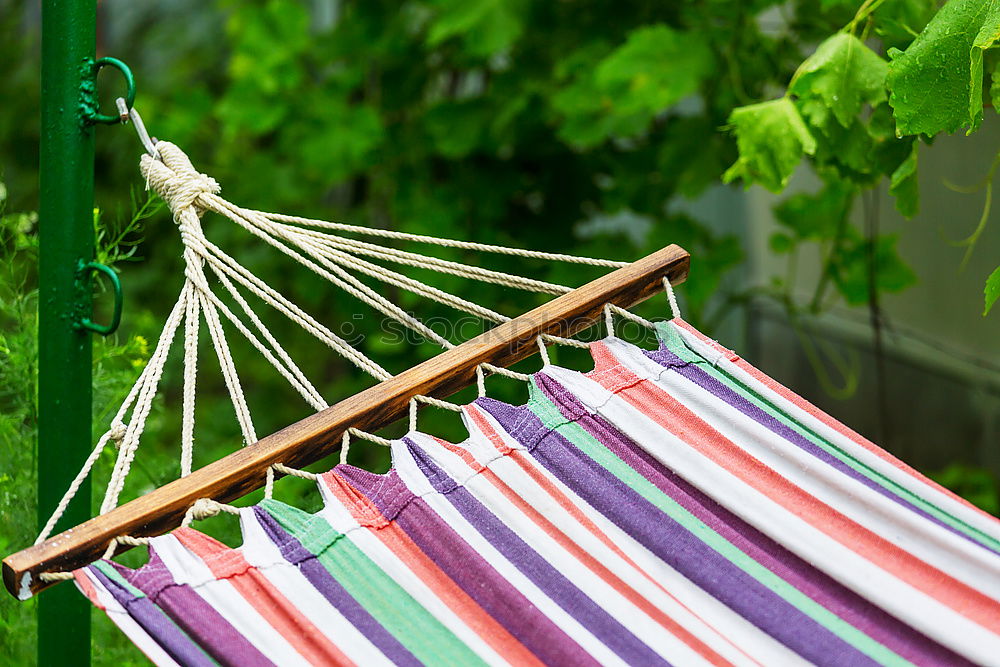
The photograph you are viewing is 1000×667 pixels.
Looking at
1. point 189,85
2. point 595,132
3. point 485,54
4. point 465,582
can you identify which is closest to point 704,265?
point 595,132

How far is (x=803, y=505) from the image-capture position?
95 cm

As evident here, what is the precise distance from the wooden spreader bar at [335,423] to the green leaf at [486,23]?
117 cm

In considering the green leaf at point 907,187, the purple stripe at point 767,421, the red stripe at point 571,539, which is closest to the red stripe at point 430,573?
the red stripe at point 571,539

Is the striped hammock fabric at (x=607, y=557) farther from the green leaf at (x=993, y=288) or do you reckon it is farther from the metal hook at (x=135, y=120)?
the metal hook at (x=135, y=120)

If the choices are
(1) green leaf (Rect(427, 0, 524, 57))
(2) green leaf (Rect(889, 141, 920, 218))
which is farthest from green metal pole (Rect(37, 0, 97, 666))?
(1) green leaf (Rect(427, 0, 524, 57))

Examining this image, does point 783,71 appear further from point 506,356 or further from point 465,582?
point 465,582

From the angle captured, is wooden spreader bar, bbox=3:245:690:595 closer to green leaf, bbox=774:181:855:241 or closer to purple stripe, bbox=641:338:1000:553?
purple stripe, bbox=641:338:1000:553

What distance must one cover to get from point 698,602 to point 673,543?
0.06m

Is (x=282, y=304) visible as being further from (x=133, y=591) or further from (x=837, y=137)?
(x=837, y=137)

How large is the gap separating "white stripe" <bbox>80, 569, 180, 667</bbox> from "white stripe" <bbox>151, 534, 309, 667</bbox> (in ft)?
0.17

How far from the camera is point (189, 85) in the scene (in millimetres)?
3701

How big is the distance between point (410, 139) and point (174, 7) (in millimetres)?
1747

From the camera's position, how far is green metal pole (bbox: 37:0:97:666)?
110 centimetres
